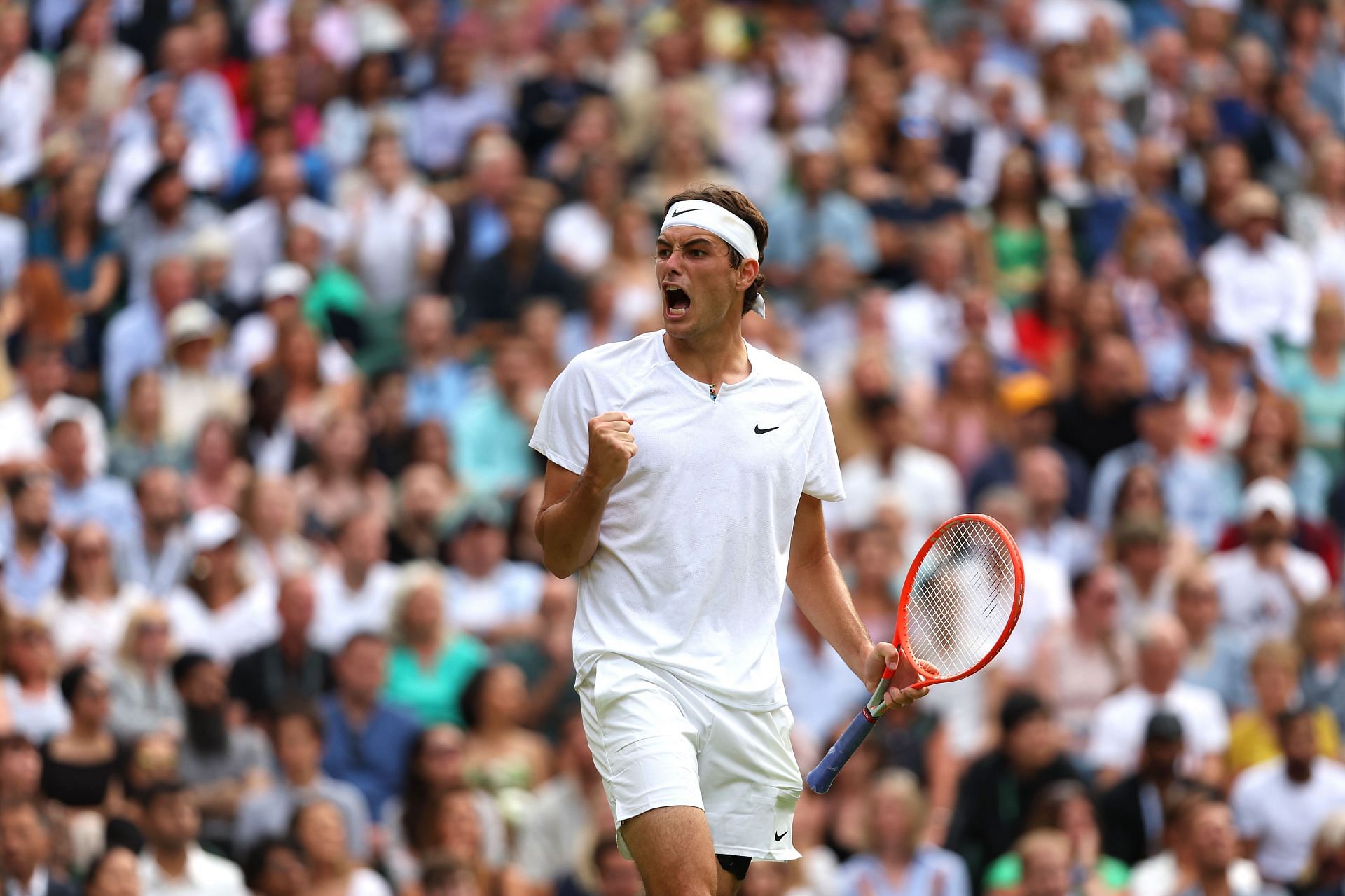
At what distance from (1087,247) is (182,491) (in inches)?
274

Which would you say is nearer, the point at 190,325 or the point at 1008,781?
the point at 1008,781

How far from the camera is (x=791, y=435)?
634cm

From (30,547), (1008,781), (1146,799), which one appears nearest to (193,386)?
(30,547)

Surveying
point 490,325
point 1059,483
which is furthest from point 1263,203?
point 490,325

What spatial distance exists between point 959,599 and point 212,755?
16.7 ft

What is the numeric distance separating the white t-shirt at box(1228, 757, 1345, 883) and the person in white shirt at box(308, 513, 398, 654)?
179 inches

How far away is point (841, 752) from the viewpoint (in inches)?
241

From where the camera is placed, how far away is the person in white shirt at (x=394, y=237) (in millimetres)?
14695

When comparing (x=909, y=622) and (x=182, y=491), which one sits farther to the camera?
(x=182, y=491)

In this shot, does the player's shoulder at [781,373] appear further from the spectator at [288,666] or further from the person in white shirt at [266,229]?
the person in white shirt at [266,229]

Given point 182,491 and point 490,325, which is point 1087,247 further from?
point 182,491

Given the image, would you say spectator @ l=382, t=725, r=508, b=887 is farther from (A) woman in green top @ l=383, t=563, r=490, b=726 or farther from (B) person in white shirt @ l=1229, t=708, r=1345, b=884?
(B) person in white shirt @ l=1229, t=708, r=1345, b=884

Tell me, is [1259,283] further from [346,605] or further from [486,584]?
[346,605]

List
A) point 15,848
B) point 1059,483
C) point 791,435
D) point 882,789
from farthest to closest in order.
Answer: point 1059,483 < point 882,789 < point 15,848 < point 791,435
